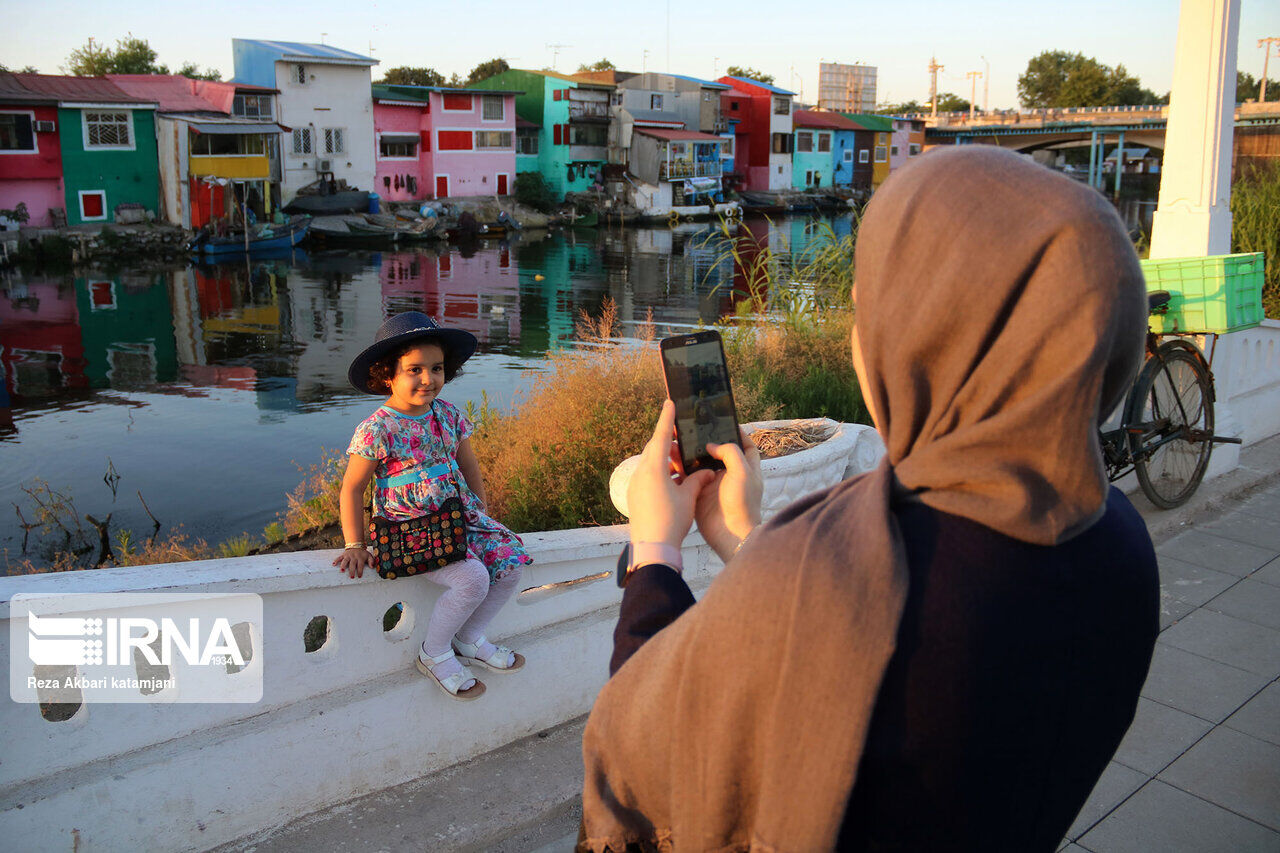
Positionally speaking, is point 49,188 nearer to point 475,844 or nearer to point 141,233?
point 141,233

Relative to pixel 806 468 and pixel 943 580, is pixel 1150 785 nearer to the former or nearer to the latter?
pixel 806 468

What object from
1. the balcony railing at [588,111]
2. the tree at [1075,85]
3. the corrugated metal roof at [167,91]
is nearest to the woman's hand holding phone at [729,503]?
the corrugated metal roof at [167,91]

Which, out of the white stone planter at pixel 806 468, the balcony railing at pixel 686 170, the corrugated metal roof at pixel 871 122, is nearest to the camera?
the white stone planter at pixel 806 468

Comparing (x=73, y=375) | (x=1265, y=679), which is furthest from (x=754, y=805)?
(x=73, y=375)

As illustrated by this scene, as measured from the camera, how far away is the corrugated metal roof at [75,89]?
1265 inches

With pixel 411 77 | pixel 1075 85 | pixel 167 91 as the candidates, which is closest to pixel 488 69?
pixel 411 77

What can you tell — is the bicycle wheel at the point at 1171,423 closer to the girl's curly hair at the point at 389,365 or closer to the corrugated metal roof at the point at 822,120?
the girl's curly hair at the point at 389,365

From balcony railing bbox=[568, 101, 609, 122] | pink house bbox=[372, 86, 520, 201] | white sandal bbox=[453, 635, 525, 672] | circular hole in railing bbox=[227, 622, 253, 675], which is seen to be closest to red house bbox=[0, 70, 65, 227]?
pink house bbox=[372, 86, 520, 201]

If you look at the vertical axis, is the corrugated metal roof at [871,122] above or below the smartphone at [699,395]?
above

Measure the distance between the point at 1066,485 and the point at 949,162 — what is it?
0.35 m

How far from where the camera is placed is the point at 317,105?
128ft

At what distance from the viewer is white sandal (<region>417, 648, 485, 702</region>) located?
2.99 meters

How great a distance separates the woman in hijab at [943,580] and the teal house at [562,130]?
47.6 m

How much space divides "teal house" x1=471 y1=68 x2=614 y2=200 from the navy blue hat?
148ft
